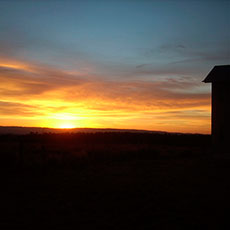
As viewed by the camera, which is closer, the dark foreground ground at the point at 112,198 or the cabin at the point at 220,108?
the dark foreground ground at the point at 112,198

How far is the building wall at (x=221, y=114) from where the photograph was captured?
14523 mm

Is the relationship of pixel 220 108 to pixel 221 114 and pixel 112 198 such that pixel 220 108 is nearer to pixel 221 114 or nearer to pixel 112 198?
pixel 221 114

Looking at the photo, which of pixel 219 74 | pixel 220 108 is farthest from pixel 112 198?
pixel 219 74

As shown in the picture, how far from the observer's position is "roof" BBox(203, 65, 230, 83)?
14641 mm

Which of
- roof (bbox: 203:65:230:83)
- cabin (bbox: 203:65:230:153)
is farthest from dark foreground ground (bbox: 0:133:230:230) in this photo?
roof (bbox: 203:65:230:83)

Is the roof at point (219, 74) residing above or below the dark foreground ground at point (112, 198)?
above

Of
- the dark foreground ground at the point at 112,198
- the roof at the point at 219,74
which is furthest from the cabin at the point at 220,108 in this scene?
the dark foreground ground at the point at 112,198

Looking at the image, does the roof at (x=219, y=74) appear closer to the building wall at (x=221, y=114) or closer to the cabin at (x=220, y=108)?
the cabin at (x=220, y=108)

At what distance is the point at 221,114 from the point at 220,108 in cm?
33

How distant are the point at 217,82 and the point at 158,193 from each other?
874 cm

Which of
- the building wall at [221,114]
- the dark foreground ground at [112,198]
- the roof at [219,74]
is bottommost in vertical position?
the dark foreground ground at [112,198]

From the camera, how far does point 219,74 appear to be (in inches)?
593

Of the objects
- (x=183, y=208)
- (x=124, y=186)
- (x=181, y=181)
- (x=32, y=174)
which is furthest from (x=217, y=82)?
(x=32, y=174)

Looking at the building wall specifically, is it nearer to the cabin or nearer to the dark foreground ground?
the cabin
